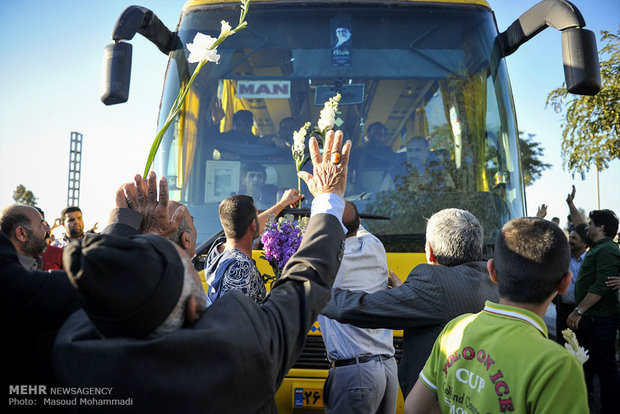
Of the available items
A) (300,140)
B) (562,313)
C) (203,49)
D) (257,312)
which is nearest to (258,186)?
(300,140)

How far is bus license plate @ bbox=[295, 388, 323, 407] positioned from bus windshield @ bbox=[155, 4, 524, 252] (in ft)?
4.29

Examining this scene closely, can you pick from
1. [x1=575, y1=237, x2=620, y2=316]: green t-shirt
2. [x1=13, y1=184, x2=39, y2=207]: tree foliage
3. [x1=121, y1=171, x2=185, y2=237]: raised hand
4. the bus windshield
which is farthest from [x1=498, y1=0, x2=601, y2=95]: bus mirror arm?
[x1=13, y1=184, x2=39, y2=207]: tree foliage

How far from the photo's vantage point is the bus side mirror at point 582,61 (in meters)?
4.17

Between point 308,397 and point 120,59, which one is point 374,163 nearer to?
point 308,397

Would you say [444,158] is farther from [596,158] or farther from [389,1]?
[596,158]

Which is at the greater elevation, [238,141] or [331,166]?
[238,141]

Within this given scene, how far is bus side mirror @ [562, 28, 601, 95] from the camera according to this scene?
13.7ft

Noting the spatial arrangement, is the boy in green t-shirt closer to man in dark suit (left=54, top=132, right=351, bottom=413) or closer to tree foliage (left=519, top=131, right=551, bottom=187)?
man in dark suit (left=54, top=132, right=351, bottom=413)

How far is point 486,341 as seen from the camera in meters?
1.86

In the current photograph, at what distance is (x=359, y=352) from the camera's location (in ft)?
10.9

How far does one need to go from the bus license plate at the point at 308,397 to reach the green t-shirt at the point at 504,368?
157 cm

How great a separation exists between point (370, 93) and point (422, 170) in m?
0.76

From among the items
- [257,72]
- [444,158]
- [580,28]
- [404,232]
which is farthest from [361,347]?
[580,28]

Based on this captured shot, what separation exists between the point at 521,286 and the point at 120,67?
139 inches
